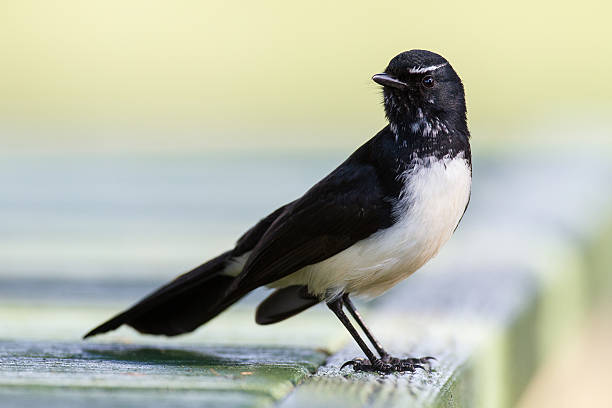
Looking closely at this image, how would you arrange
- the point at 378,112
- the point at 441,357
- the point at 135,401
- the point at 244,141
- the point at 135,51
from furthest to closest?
the point at 135,51 → the point at 378,112 → the point at 244,141 → the point at 441,357 → the point at 135,401

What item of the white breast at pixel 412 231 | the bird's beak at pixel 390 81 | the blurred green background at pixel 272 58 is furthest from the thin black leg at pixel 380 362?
the blurred green background at pixel 272 58

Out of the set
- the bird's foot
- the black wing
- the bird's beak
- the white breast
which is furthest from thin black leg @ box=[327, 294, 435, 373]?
the bird's beak

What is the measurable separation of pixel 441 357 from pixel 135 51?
16.8 m

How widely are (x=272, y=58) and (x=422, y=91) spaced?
49.6 feet

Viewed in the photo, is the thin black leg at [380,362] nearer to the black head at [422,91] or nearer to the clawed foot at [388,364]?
the clawed foot at [388,364]

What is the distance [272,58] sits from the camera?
1955 centimetres

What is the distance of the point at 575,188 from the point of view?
28.1ft

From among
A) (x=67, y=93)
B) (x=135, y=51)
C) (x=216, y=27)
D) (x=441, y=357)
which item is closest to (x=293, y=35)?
(x=216, y=27)

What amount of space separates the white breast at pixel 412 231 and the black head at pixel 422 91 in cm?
19

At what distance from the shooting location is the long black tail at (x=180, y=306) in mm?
4750

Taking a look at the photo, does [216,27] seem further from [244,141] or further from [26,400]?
[26,400]

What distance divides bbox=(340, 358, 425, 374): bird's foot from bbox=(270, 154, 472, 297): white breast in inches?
14.4

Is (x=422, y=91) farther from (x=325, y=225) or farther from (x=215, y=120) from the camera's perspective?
(x=215, y=120)

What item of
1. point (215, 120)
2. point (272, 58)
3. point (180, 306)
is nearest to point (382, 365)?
point (180, 306)
